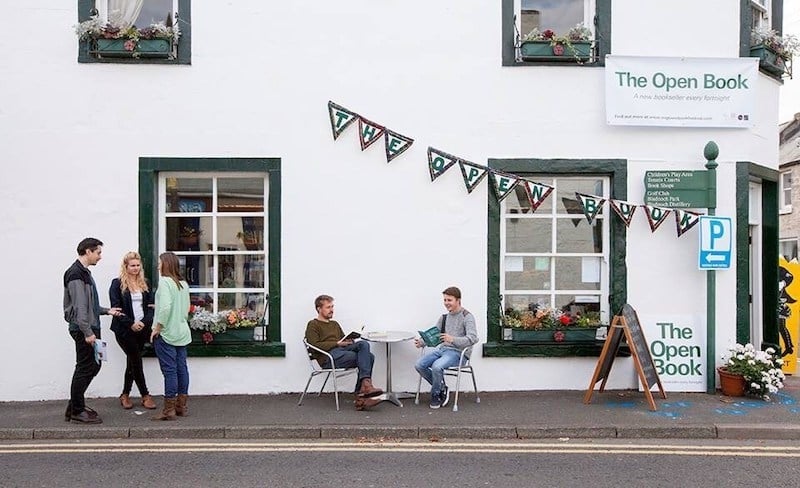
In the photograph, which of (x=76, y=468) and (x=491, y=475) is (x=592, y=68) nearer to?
(x=491, y=475)

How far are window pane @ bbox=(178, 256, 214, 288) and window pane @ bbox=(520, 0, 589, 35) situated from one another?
5.13 meters

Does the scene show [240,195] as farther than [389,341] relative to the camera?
Yes

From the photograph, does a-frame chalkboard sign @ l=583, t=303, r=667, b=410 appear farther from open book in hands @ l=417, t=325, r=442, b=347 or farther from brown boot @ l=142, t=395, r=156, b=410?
brown boot @ l=142, t=395, r=156, b=410

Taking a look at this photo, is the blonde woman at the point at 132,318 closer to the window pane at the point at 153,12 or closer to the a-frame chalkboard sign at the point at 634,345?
the window pane at the point at 153,12

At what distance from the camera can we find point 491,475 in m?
6.00

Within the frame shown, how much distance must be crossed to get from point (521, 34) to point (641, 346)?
4.18 m

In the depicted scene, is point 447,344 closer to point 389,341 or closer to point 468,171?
point 389,341

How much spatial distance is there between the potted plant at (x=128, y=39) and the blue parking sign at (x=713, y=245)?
23.0ft

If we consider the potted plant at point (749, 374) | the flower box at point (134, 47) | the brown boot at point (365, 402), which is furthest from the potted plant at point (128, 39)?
the potted plant at point (749, 374)

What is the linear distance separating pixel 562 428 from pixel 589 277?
8.54ft

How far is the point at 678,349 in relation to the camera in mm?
8977

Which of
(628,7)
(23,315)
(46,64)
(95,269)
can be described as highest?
(628,7)

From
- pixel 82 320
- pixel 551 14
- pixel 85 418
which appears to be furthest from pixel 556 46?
pixel 85 418

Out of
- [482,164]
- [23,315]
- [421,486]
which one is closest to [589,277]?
[482,164]
